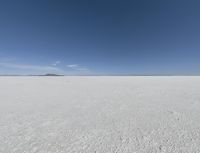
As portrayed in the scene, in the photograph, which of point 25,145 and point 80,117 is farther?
point 80,117

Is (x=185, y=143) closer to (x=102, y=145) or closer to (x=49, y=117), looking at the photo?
(x=102, y=145)

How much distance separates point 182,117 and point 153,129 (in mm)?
1363

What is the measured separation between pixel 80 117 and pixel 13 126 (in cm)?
174

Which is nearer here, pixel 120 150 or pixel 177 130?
pixel 120 150

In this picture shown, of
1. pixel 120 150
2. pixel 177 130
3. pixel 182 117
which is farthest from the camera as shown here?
pixel 182 117

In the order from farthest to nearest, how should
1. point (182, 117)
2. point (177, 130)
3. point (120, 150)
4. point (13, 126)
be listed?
point (182, 117), point (13, 126), point (177, 130), point (120, 150)

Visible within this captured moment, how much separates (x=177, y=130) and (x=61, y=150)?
2553 mm

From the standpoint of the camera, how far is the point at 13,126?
3131 millimetres

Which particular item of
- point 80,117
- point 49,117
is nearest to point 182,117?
point 80,117

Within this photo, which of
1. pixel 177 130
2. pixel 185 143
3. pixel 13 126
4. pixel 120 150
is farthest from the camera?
pixel 13 126

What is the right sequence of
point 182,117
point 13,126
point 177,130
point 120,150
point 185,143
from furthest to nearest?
point 182,117 → point 13,126 → point 177,130 → point 185,143 → point 120,150

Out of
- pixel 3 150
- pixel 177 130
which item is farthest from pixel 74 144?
pixel 177 130

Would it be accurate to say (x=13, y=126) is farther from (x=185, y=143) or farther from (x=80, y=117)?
(x=185, y=143)

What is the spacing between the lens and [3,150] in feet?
7.20
